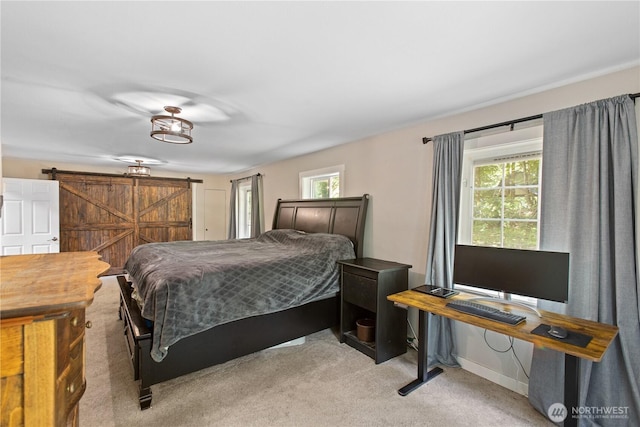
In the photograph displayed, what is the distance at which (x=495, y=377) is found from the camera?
7.85 feet

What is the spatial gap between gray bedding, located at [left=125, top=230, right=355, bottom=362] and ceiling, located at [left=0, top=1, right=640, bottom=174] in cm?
143

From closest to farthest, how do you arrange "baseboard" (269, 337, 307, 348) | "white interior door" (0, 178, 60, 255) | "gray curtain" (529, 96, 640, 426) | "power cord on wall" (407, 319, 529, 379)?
1. "gray curtain" (529, 96, 640, 426)
2. "power cord on wall" (407, 319, 529, 379)
3. "baseboard" (269, 337, 307, 348)
4. "white interior door" (0, 178, 60, 255)

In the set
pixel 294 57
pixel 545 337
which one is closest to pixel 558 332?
pixel 545 337

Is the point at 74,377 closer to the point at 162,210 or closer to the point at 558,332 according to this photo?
the point at 558,332

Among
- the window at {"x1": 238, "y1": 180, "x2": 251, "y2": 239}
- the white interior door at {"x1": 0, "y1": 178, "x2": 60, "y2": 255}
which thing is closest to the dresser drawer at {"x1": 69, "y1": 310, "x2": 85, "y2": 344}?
the white interior door at {"x1": 0, "y1": 178, "x2": 60, "y2": 255}

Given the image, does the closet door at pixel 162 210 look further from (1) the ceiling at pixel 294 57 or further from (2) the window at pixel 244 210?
(1) the ceiling at pixel 294 57

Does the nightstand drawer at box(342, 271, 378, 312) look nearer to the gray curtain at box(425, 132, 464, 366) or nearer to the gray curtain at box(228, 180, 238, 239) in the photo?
the gray curtain at box(425, 132, 464, 366)

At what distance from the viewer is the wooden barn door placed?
5.75m

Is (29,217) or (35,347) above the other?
(29,217)

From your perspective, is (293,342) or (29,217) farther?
(29,217)

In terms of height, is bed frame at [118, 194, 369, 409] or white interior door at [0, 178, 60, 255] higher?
white interior door at [0, 178, 60, 255]

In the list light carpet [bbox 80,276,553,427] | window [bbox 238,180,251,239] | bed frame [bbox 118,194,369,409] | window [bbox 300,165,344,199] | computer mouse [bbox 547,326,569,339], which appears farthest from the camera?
window [bbox 238,180,251,239]

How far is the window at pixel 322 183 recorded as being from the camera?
406 centimetres

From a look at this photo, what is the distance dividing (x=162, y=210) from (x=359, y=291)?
5.71m
